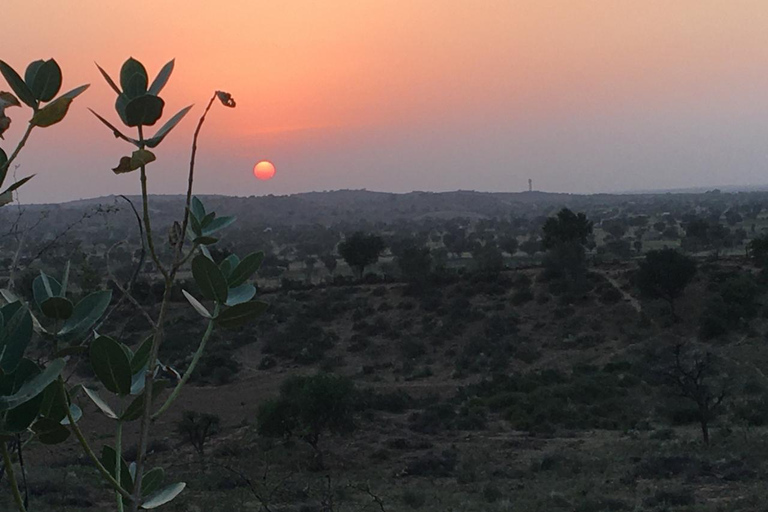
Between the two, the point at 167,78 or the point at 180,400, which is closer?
the point at 167,78

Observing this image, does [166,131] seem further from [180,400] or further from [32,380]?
[180,400]

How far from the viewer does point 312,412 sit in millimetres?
18844

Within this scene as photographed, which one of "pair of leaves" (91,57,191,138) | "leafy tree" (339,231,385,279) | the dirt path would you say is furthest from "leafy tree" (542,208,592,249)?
"pair of leaves" (91,57,191,138)

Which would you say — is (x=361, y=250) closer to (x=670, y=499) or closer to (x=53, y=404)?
(x=670, y=499)

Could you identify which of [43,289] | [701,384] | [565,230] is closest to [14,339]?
[43,289]

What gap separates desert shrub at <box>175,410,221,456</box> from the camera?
17953mm


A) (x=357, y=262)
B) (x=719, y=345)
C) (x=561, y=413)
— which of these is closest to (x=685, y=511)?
(x=561, y=413)

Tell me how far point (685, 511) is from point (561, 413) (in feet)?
30.1

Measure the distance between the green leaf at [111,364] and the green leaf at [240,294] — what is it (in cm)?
29

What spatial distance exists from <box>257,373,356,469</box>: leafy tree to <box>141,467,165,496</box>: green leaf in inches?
692

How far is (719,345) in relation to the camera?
87.9 ft

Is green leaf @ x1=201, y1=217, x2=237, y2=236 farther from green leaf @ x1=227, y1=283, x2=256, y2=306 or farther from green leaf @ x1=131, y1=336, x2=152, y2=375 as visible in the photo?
green leaf @ x1=131, y1=336, x2=152, y2=375

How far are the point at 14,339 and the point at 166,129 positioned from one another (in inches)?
16.5

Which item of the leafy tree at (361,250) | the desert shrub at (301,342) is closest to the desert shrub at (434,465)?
the desert shrub at (301,342)
